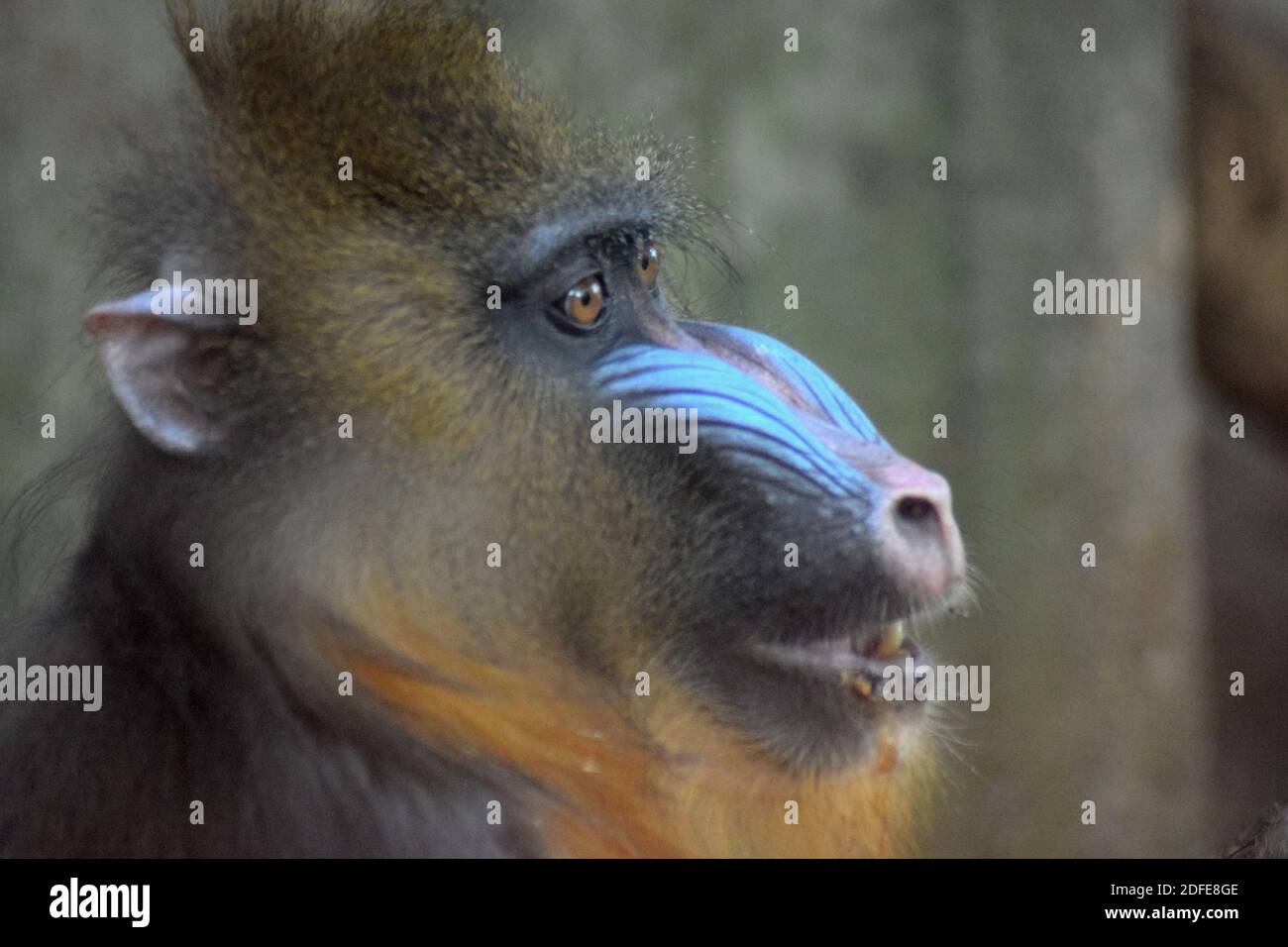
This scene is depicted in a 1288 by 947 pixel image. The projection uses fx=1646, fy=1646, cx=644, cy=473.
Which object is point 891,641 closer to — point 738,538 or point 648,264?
point 738,538

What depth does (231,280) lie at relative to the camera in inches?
109

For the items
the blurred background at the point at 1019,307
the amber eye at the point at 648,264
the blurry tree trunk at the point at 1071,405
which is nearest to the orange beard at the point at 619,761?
the amber eye at the point at 648,264

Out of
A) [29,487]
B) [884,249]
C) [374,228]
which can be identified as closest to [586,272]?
[374,228]

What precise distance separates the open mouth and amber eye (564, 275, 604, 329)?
2.16ft

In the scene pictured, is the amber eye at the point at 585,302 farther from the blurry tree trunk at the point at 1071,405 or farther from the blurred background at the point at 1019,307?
the blurry tree trunk at the point at 1071,405

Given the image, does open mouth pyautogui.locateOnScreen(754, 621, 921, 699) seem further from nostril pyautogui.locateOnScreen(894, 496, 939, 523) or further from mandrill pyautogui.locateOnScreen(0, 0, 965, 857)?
nostril pyautogui.locateOnScreen(894, 496, 939, 523)

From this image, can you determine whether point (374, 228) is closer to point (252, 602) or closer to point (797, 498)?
point (252, 602)

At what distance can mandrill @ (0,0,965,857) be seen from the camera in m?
2.66

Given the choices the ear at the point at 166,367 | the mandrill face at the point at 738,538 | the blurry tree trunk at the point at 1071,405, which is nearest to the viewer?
the ear at the point at 166,367

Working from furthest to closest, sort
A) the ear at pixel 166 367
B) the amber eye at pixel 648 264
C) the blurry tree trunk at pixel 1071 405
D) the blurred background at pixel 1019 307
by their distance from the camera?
1. the blurry tree trunk at pixel 1071 405
2. the blurred background at pixel 1019 307
3. the amber eye at pixel 648 264
4. the ear at pixel 166 367

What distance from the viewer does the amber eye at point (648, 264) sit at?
10.0ft

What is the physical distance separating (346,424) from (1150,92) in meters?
4.15

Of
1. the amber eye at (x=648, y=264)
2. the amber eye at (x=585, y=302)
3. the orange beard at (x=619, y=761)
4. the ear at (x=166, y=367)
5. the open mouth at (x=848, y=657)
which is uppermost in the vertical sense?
the amber eye at (x=648, y=264)

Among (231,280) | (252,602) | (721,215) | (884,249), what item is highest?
(884,249)
